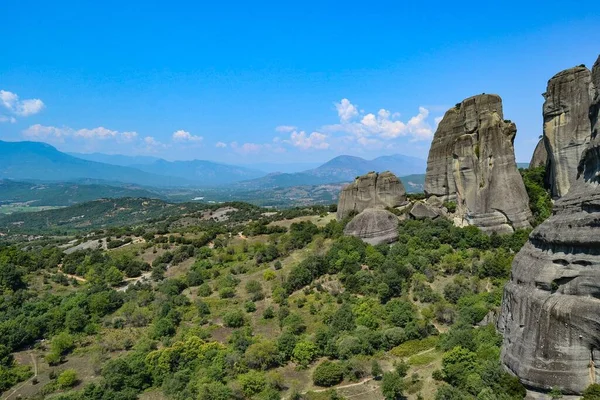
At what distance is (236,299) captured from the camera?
39938 mm

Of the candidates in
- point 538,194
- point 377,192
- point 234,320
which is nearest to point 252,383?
point 234,320

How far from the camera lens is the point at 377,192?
52.1m

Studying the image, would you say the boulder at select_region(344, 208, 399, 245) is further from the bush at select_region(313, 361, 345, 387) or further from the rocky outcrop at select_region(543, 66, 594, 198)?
the bush at select_region(313, 361, 345, 387)

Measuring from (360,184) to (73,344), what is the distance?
35.9 metres

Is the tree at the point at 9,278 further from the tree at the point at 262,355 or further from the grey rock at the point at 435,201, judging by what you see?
the grey rock at the point at 435,201

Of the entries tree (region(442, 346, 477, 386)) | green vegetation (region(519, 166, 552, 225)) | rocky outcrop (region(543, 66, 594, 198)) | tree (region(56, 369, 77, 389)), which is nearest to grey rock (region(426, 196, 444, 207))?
green vegetation (region(519, 166, 552, 225))

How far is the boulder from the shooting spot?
143 ft

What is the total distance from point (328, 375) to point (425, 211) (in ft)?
89.3

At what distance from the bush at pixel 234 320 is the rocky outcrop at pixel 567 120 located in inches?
1144

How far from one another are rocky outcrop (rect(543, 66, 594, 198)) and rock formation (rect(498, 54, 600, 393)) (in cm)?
1503

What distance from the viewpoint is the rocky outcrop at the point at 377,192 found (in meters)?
51.9

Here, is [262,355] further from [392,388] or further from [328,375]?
[392,388]

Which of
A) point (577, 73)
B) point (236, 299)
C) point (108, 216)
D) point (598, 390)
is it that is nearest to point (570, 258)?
point (598, 390)

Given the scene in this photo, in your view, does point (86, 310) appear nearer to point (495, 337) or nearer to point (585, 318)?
point (495, 337)
